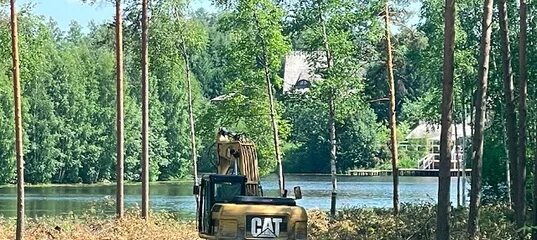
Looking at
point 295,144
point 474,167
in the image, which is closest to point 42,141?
point 295,144

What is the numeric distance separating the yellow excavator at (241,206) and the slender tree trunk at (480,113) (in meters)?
→ 5.05

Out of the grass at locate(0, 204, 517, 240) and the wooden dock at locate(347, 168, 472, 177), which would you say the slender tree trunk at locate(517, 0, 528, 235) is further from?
the wooden dock at locate(347, 168, 472, 177)

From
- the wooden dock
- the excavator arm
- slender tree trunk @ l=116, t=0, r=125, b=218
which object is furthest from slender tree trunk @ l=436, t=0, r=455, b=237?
the wooden dock

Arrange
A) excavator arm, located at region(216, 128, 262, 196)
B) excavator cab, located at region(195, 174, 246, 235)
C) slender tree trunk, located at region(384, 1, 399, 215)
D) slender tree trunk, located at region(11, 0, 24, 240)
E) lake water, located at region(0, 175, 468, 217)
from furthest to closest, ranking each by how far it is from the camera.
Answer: lake water, located at region(0, 175, 468, 217) → slender tree trunk, located at region(384, 1, 399, 215) → slender tree trunk, located at region(11, 0, 24, 240) → excavator arm, located at region(216, 128, 262, 196) → excavator cab, located at region(195, 174, 246, 235)

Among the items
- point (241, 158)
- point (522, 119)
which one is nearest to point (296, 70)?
point (522, 119)

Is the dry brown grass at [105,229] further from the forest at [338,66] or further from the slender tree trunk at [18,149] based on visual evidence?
the slender tree trunk at [18,149]

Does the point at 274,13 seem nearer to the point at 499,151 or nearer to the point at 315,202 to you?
the point at 499,151

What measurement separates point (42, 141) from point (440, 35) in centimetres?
4761

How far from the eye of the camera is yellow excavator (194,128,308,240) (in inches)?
706

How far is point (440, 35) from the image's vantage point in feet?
113

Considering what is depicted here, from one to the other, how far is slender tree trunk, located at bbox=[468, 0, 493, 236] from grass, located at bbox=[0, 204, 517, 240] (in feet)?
4.86

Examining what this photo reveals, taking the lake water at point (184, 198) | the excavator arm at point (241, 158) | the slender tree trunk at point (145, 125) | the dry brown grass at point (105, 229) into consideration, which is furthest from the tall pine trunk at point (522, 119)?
the lake water at point (184, 198)

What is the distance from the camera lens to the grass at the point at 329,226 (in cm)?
2530

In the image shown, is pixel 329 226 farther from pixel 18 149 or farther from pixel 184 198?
pixel 184 198
